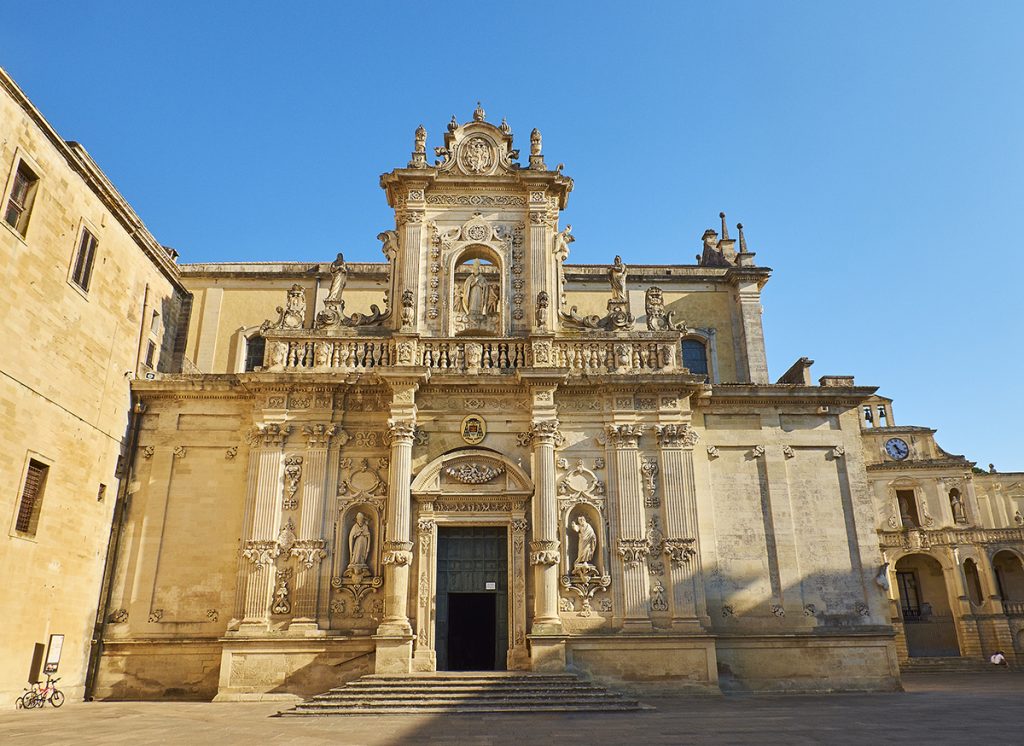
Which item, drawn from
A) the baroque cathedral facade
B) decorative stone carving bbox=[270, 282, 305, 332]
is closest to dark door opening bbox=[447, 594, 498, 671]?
the baroque cathedral facade

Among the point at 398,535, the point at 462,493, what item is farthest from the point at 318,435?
the point at 462,493

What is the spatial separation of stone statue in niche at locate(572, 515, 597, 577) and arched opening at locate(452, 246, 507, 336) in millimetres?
5831

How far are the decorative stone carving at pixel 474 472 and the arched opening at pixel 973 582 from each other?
3269 cm

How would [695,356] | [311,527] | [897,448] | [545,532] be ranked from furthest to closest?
1. [897,448]
2. [695,356]
3. [311,527]
4. [545,532]

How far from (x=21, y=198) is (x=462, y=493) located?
12.0 m

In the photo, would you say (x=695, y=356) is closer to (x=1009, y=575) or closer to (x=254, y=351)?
(x=254, y=351)

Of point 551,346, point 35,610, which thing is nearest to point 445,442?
point 551,346

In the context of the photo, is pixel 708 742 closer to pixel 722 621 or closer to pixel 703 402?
pixel 722 621

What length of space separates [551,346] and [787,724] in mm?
10763

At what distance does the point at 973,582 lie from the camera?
134 feet

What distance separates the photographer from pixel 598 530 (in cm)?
1925

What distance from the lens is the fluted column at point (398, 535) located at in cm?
1773

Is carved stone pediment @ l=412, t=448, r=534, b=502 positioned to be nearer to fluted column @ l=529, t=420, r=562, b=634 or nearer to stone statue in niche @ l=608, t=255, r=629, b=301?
fluted column @ l=529, t=420, r=562, b=634

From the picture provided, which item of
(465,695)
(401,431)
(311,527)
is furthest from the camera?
(401,431)
